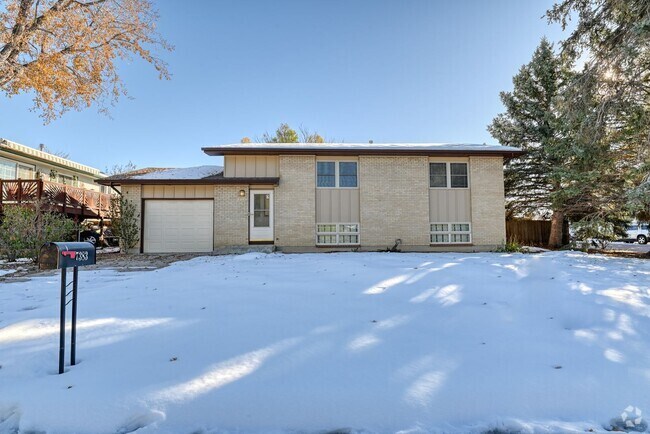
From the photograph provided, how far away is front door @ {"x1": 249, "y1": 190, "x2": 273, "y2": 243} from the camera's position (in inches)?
464

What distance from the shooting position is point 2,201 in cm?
1306

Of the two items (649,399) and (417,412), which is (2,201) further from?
(649,399)

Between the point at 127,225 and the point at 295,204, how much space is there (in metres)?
6.05

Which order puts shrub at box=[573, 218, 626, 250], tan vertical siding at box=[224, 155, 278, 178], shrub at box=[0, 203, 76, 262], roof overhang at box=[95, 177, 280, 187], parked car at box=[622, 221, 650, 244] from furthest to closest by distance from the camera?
parked car at box=[622, 221, 650, 244]
tan vertical siding at box=[224, 155, 278, 178]
roof overhang at box=[95, 177, 280, 187]
shrub at box=[573, 218, 626, 250]
shrub at box=[0, 203, 76, 262]

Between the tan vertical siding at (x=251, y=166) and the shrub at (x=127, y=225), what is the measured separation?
3.59 m

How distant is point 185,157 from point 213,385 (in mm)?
26308

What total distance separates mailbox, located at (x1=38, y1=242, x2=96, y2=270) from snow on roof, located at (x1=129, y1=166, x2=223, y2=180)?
32.5 feet

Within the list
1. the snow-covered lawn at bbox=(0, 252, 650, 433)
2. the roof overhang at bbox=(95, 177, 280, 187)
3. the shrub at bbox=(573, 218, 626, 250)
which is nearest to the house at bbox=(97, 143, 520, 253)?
the roof overhang at bbox=(95, 177, 280, 187)

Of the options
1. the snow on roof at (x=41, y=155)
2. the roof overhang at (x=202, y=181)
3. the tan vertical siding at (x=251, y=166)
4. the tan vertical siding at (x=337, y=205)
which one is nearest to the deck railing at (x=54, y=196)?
the snow on roof at (x=41, y=155)

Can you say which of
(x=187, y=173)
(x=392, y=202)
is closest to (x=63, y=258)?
(x=392, y=202)

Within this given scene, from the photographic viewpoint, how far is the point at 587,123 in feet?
30.8

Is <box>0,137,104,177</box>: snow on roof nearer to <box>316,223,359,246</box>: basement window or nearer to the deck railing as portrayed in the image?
the deck railing

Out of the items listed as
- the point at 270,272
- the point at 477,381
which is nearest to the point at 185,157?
the point at 270,272

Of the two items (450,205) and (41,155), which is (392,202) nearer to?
(450,205)
